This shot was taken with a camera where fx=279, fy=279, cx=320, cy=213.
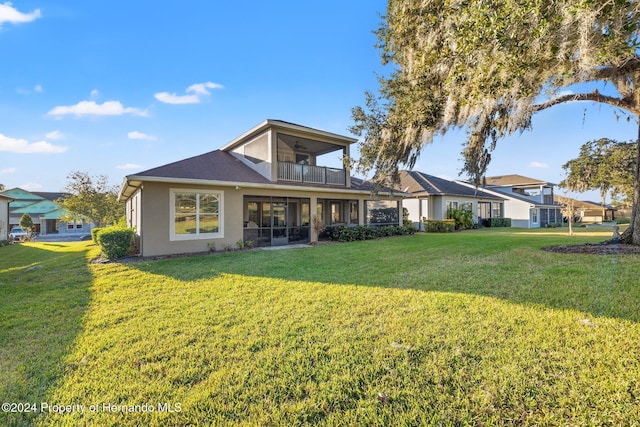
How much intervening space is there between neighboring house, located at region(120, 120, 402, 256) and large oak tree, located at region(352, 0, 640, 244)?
4.70 metres

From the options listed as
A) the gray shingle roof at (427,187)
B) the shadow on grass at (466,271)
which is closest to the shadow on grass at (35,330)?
the shadow on grass at (466,271)

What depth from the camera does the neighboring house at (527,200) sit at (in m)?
27.8

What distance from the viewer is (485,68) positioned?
5121 millimetres

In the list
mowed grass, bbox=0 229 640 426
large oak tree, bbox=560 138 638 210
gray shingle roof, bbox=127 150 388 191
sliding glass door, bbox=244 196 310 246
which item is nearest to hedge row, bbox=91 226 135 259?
gray shingle roof, bbox=127 150 388 191

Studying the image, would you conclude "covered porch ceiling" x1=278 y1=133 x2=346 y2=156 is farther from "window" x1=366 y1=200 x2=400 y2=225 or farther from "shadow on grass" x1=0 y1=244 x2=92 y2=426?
"shadow on grass" x1=0 y1=244 x2=92 y2=426

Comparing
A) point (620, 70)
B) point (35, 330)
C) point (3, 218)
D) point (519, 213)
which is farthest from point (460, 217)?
point (3, 218)

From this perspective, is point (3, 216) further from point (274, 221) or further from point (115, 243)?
point (274, 221)

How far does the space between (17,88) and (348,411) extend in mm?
16288

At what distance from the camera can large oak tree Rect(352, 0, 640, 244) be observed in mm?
4457

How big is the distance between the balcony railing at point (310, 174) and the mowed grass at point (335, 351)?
8.22 m

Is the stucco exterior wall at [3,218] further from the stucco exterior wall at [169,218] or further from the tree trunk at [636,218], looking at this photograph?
the tree trunk at [636,218]

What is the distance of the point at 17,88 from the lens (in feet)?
36.0

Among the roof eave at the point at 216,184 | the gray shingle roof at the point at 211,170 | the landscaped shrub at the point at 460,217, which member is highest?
the gray shingle roof at the point at 211,170

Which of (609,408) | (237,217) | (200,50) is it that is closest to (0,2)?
(200,50)
